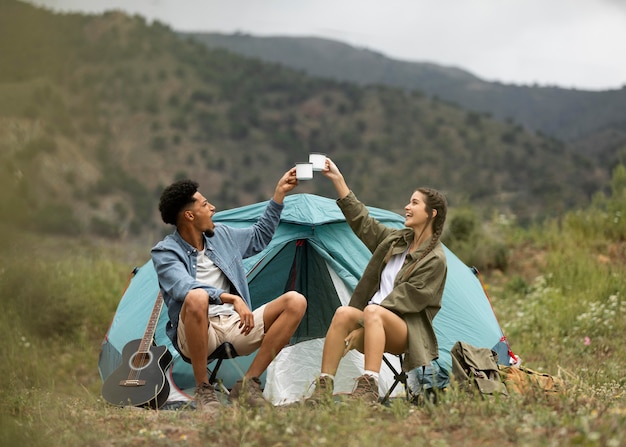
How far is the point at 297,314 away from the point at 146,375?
3.19 feet

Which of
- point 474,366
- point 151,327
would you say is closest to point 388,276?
point 474,366

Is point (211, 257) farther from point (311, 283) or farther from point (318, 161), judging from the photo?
point (311, 283)

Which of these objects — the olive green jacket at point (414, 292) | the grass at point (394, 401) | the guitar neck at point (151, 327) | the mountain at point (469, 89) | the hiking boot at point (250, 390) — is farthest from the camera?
the mountain at point (469, 89)

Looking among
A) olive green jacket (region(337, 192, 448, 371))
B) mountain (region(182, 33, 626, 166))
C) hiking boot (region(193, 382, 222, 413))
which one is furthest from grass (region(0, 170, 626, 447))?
mountain (region(182, 33, 626, 166))

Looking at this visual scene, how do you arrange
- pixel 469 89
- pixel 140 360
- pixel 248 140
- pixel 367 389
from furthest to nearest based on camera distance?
pixel 469 89 < pixel 248 140 < pixel 140 360 < pixel 367 389

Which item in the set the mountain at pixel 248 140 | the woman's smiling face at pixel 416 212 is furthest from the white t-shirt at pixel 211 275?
the mountain at pixel 248 140

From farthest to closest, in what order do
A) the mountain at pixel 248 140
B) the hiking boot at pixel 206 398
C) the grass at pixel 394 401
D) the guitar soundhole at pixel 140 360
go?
the mountain at pixel 248 140 < the guitar soundhole at pixel 140 360 < the hiking boot at pixel 206 398 < the grass at pixel 394 401

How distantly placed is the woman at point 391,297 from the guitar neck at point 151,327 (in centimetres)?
122

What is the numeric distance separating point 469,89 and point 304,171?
39215 millimetres

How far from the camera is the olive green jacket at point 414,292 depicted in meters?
3.98

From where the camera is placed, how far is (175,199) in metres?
4.14

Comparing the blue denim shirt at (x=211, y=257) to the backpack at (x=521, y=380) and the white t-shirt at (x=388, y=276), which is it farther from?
the backpack at (x=521, y=380)

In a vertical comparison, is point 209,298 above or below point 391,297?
below

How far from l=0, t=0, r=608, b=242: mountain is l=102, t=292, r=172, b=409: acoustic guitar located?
16.0 m
